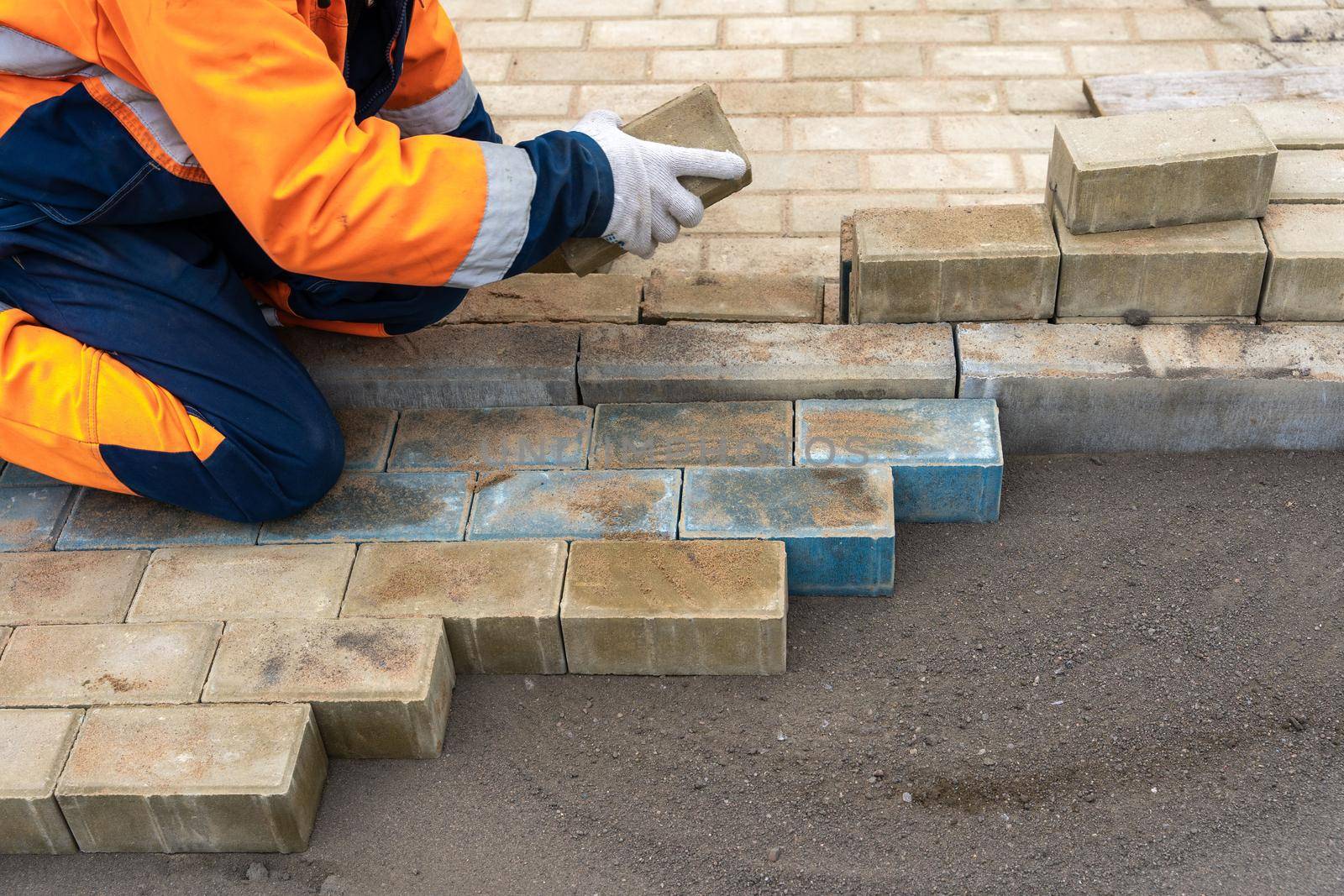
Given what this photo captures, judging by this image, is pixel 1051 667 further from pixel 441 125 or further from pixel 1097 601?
pixel 441 125

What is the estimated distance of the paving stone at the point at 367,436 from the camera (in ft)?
11.5

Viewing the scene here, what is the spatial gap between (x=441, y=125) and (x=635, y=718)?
1.82 meters

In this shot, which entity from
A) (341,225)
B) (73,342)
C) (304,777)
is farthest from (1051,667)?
(73,342)

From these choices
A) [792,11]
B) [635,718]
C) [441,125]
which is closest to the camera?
[635,718]

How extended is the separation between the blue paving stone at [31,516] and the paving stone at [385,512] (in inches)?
23.1

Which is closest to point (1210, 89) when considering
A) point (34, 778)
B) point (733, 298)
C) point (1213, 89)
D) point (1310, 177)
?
point (1213, 89)

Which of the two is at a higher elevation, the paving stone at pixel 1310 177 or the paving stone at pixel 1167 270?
the paving stone at pixel 1310 177

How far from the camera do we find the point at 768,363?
3568 mm

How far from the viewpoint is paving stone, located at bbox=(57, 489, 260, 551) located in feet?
11.0

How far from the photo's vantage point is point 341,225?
2.90 m

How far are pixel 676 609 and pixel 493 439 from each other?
818mm

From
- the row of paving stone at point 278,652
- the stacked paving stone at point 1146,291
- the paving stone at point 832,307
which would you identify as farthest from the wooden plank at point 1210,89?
the row of paving stone at point 278,652

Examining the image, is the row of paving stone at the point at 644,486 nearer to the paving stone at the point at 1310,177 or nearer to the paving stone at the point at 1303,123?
the paving stone at the point at 1310,177

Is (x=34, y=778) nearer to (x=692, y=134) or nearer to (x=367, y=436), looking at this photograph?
(x=367, y=436)
